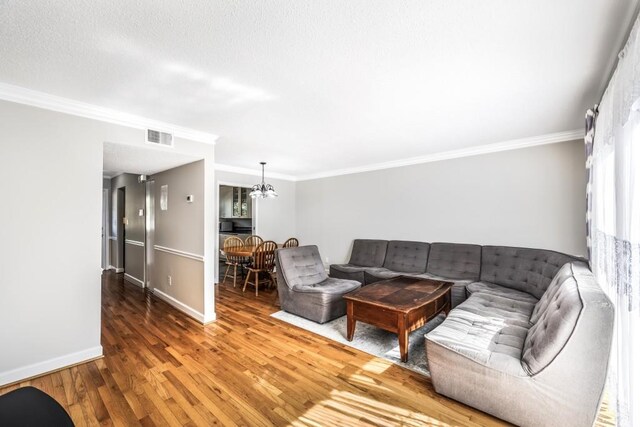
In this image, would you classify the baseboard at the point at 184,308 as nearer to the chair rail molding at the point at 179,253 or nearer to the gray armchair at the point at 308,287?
the chair rail molding at the point at 179,253

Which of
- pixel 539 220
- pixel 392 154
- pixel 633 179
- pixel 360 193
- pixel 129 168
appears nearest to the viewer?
pixel 633 179

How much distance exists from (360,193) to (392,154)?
122 cm

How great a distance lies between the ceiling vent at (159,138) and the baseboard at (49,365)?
2.08 meters

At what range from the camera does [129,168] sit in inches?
157

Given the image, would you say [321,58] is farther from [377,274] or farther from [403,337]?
[377,274]

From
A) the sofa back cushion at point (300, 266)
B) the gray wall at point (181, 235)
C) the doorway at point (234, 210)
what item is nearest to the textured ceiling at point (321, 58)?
the gray wall at point (181, 235)

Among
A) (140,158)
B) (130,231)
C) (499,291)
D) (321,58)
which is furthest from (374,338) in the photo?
(130,231)

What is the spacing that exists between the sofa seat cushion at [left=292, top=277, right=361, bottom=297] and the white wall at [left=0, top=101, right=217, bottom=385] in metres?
2.11

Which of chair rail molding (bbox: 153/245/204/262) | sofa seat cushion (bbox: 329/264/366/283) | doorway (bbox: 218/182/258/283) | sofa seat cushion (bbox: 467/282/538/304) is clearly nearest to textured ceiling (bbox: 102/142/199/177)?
chair rail molding (bbox: 153/245/204/262)

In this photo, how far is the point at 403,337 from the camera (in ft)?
7.98

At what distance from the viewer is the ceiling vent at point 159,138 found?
9.49ft

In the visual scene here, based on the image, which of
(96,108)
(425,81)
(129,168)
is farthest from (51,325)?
(425,81)

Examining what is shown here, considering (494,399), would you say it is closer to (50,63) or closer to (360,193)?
(50,63)

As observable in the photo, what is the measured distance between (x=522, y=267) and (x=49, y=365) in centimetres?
500
